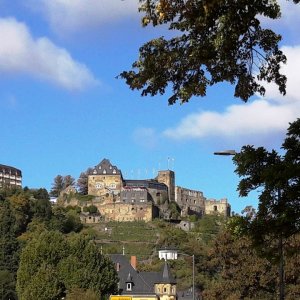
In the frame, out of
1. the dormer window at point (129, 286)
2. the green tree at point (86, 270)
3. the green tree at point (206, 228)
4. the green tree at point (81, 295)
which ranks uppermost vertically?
the green tree at point (206, 228)

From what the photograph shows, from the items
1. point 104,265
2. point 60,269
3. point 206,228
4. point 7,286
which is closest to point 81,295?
point 60,269

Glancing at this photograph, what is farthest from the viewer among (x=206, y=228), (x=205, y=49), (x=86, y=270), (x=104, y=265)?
(x=206, y=228)

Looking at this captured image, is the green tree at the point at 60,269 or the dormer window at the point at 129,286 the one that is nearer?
the green tree at the point at 60,269

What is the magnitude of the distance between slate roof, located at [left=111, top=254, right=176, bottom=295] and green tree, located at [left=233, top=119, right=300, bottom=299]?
3074 inches

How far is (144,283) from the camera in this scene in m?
99.6

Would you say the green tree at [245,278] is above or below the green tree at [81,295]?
above

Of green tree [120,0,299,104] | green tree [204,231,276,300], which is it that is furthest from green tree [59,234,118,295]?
green tree [120,0,299,104]

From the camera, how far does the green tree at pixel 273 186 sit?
17547mm

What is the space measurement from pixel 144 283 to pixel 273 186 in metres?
83.2

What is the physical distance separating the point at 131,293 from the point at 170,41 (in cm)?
8546

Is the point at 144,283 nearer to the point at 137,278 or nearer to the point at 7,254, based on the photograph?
the point at 137,278

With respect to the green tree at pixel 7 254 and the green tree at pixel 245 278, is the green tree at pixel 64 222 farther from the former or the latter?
the green tree at pixel 245 278

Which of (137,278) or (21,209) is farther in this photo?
(21,209)

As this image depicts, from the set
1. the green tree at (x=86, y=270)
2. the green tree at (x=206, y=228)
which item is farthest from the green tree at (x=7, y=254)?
the green tree at (x=206, y=228)
